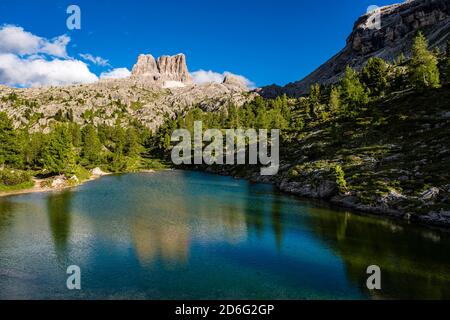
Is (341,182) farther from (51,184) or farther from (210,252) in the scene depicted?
(51,184)

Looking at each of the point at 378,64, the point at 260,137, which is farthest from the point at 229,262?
the point at 378,64

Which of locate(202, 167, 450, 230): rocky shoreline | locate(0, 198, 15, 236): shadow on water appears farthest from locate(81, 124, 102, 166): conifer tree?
locate(202, 167, 450, 230): rocky shoreline

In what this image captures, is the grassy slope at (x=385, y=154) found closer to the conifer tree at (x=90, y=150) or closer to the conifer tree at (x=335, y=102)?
the conifer tree at (x=335, y=102)

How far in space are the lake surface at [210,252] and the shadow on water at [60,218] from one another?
20 cm

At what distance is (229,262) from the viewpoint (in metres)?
38.9

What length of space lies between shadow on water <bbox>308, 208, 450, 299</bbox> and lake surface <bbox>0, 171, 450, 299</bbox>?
0.42 ft

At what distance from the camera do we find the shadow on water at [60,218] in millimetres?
43250

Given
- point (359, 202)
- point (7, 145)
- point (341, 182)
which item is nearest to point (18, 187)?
point (7, 145)

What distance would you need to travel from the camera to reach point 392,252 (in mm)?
43219

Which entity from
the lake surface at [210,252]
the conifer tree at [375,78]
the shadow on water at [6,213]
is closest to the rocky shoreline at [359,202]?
the lake surface at [210,252]

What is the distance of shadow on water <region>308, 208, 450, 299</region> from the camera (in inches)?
1294

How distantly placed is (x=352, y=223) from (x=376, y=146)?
4234 centimetres
